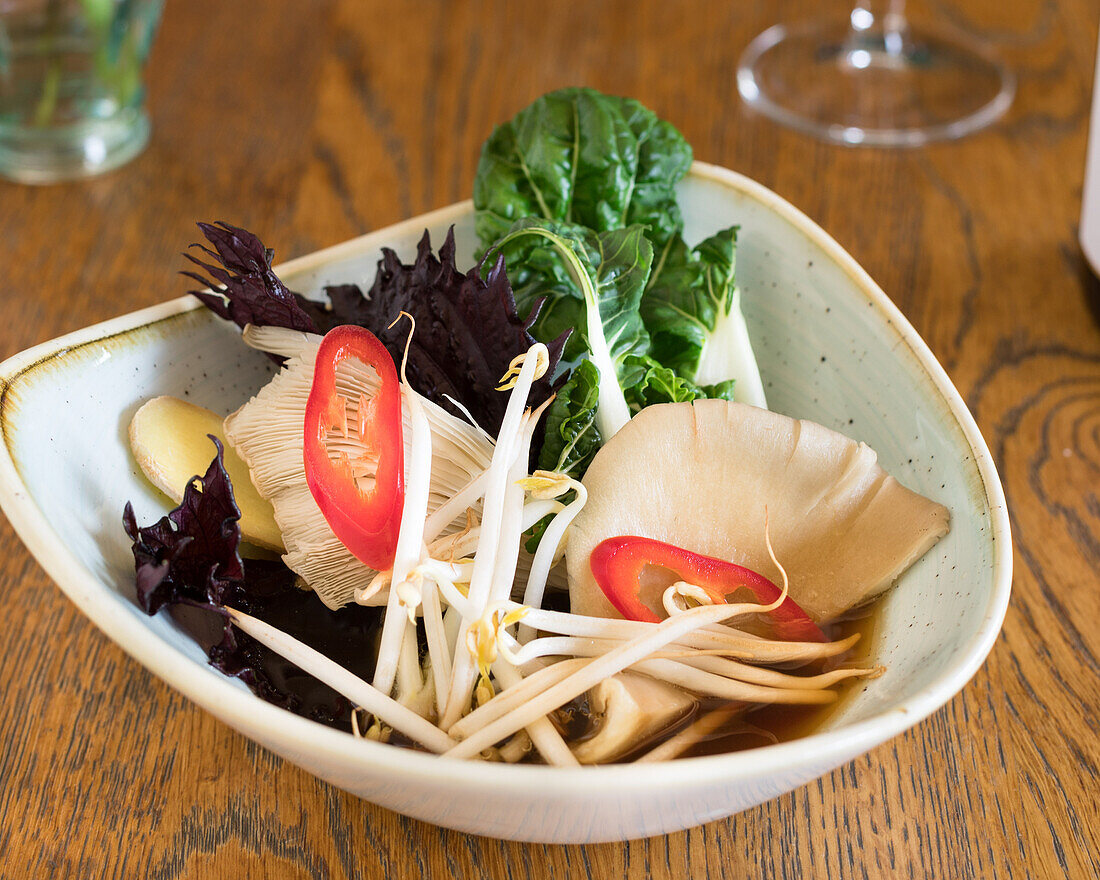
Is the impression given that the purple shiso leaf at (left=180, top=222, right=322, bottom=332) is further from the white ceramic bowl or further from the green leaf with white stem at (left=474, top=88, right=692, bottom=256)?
the green leaf with white stem at (left=474, top=88, right=692, bottom=256)

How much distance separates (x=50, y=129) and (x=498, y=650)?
149cm

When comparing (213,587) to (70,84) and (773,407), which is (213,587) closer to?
(773,407)

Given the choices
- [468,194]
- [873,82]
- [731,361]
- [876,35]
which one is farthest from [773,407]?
[876,35]

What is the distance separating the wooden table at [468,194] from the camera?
0.90 meters

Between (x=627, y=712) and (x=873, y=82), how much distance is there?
1.70 metres

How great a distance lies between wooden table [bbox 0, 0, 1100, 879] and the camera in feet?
2.97

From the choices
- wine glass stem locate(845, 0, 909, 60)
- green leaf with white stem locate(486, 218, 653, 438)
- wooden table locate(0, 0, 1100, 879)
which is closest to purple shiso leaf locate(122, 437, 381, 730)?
wooden table locate(0, 0, 1100, 879)

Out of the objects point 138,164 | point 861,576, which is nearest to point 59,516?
point 861,576

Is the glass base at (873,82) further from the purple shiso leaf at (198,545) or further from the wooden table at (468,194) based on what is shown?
the purple shiso leaf at (198,545)

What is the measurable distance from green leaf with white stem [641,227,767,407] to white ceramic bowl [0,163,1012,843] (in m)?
0.07

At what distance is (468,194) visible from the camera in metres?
1.82

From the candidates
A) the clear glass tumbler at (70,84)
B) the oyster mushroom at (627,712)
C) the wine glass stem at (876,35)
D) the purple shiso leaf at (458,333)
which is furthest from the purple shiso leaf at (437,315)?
the wine glass stem at (876,35)

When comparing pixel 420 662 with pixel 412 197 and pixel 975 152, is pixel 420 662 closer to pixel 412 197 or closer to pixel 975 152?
pixel 412 197

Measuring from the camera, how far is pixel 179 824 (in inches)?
36.3
